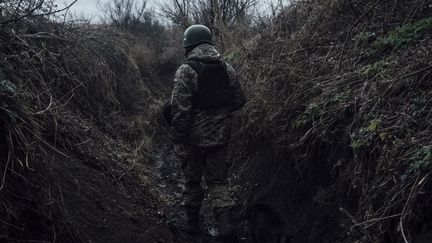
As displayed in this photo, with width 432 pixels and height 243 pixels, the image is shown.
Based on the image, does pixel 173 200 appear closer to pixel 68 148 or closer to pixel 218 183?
pixel 218 183

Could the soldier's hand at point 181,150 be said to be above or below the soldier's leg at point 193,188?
above

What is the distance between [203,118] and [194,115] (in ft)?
0.36

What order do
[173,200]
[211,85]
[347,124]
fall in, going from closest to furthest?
[347,124] → [211,85] → [173,200]

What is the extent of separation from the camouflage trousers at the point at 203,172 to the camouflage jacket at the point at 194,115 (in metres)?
0.14

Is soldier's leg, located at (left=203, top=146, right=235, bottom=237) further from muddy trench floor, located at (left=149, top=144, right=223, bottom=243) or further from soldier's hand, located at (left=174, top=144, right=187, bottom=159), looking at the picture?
muddy trench floor, located at (left=149, top=144, right=223, bottom=243)

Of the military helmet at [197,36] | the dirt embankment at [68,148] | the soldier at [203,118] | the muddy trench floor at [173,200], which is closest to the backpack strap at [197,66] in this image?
the soldier at [203,118]

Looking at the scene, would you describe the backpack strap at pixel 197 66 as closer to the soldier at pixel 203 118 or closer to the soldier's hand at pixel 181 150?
the soldier at pixel 203 118

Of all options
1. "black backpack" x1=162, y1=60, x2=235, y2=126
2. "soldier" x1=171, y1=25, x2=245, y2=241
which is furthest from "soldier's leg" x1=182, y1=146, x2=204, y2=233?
"black backpack" x1=162, y1=60, x2=235, y2=126

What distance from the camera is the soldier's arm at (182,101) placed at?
526cm

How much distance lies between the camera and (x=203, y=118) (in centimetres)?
543

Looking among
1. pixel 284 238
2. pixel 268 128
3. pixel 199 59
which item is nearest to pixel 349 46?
pixel 268 128

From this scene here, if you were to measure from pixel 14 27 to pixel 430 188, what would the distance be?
197 inches

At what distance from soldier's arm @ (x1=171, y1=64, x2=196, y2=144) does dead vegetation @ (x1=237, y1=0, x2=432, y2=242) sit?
45.7 inches

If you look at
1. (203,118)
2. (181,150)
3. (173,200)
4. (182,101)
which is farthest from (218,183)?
(173,200)
